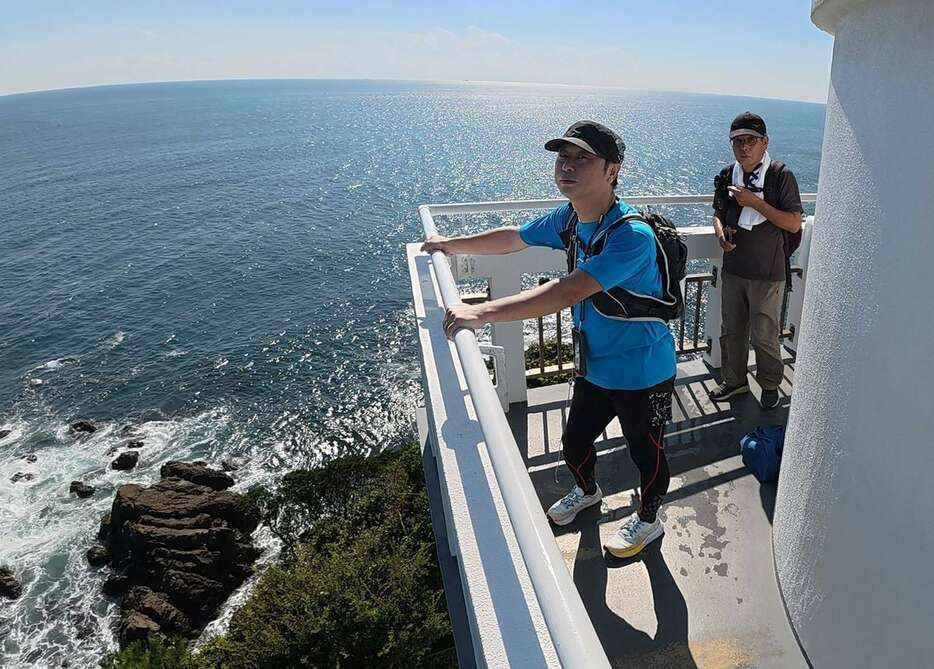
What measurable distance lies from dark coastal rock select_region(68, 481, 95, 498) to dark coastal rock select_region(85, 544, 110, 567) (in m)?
2.38

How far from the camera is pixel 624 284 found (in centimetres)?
242

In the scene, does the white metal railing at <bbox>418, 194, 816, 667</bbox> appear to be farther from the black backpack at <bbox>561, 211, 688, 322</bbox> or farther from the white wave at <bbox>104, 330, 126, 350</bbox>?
the white wave at <bbox>104, 330, 126, 350</bbox>

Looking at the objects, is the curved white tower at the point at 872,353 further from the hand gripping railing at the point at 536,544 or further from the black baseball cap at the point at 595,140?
the hand gripping railing at the point at 536,544

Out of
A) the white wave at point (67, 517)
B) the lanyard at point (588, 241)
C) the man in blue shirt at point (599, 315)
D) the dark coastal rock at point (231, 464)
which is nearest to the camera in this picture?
the man in blue shirt at point (599, 315)

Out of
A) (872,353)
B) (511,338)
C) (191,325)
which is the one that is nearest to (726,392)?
(511,338)

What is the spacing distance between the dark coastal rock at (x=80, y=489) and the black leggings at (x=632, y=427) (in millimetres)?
→ 17877

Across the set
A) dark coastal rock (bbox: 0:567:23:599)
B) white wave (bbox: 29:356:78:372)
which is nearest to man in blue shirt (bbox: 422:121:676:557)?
dark coastal rock (bbox: 0:567:23:599)

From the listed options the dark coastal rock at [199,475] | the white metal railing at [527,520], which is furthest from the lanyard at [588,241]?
the dark coastal rock at [199,475]

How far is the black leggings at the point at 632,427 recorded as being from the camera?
2.72m

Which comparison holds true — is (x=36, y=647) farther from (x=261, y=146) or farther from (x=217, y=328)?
(x=261, y=146)

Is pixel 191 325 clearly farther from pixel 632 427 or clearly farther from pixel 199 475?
pixel 632 427

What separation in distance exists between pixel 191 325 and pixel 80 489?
10.8 metres

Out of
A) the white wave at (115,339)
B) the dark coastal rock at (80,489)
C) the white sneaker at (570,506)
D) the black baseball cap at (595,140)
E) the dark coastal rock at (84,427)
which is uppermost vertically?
the black baseball cap at (595,140)

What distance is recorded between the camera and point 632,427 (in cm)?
280
